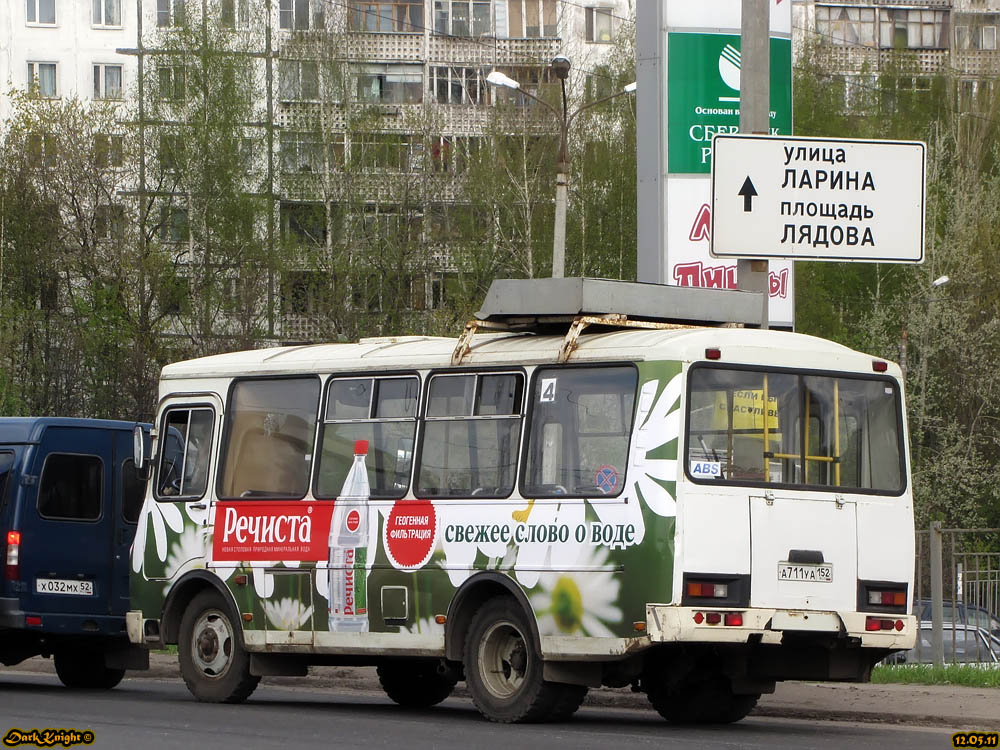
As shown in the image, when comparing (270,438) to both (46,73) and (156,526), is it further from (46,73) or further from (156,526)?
(46,73)

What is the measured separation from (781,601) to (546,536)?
5.63ft

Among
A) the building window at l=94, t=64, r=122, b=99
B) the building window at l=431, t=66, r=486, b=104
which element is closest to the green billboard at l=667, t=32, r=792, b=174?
the building window at l=431, t=66, r=486, b=104

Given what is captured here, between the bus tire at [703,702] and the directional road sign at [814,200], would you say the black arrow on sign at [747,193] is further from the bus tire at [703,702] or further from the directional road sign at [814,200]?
the bus tire at [703,702]

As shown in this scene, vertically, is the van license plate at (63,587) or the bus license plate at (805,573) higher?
the bus license plate at (805,573)

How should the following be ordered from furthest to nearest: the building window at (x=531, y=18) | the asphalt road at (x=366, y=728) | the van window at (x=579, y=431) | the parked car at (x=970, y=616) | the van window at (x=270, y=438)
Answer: the building window at (x=531, y=18), the parked car at (x=970, y=616), the van window at (x=270, y=438), the van window at (x=579, y=431), the asphalt road at (x=366, y=728)

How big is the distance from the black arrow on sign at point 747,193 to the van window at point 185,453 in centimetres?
511

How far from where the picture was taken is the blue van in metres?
18.1

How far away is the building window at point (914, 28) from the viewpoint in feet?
234

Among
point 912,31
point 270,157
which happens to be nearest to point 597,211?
point 270,157

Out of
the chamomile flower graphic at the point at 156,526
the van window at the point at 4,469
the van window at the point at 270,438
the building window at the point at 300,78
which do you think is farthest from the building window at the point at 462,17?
the van window at the point at 270,438

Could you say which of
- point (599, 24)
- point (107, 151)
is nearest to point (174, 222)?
point (107, 151)

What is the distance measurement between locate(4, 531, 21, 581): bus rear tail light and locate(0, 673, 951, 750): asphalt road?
1058 millimetres

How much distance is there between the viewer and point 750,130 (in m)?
15.5

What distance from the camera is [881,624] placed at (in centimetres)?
1382
